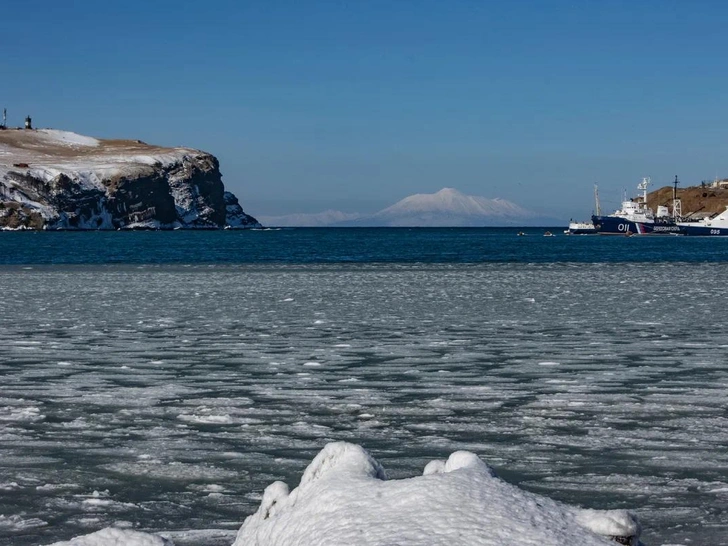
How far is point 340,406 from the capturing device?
10305 mm

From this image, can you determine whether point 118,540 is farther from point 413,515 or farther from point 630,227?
point 630,227

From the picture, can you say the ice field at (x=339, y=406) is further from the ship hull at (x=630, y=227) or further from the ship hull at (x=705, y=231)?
the ship hull at (x=630, y=227)

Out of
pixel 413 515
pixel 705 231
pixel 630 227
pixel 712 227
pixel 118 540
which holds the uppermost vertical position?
pixel 630 227

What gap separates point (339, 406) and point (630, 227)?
5929 inches

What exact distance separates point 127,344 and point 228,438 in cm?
773

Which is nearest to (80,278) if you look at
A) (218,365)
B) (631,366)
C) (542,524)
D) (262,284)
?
(262,284)

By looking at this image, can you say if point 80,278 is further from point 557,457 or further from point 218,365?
point 557,457

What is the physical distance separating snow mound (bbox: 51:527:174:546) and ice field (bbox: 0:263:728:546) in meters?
1.32

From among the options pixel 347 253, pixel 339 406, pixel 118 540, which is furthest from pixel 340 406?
pixel 347 253

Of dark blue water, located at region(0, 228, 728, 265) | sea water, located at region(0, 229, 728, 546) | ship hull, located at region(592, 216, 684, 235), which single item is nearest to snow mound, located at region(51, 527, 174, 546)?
sea water, located at region(0, 229, 728, 546)

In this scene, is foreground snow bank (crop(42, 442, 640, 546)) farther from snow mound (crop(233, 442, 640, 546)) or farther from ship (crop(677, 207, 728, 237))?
ship (crop(677, 207, 728, 237))

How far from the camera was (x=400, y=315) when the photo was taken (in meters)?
21.3

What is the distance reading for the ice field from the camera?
6836 mm

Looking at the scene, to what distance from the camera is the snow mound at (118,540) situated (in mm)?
4617
